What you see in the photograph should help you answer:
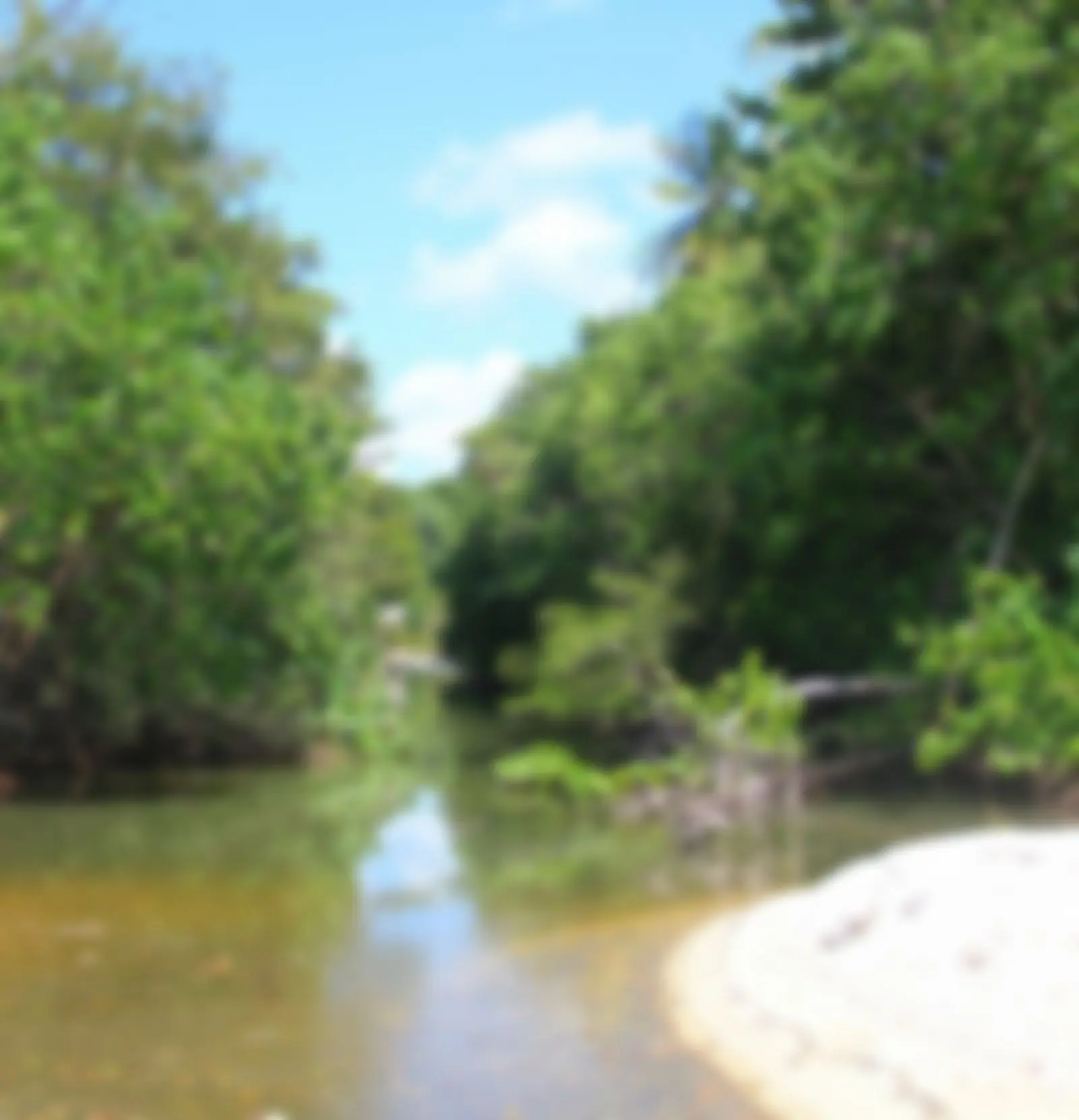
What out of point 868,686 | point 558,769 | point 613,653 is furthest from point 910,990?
point 613,653

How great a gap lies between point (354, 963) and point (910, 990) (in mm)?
4241

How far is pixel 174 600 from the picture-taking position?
958 inches

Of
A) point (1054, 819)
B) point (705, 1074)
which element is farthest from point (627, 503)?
point (705, 1074)

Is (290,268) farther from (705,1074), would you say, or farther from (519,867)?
(705,1074)

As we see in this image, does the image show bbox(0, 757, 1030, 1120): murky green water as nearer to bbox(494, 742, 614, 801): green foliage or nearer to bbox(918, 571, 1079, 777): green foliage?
bbox(494, 742, 614, 801): green foliage

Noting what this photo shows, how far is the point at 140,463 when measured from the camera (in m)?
21.9

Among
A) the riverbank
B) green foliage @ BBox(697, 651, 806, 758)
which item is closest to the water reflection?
the riverbank

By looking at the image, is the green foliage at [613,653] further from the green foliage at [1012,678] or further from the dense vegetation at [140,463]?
the green foliage at [1012,678]

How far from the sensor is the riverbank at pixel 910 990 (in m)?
8.20

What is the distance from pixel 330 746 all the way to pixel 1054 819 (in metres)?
15.2

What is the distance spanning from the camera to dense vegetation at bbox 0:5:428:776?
20.8 metres

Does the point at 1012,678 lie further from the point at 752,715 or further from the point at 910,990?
the point at 910,990

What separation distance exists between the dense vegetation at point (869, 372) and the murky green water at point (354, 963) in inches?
193

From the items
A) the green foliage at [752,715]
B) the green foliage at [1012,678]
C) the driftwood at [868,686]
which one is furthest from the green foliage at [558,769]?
the green foliage at [1012,678]
